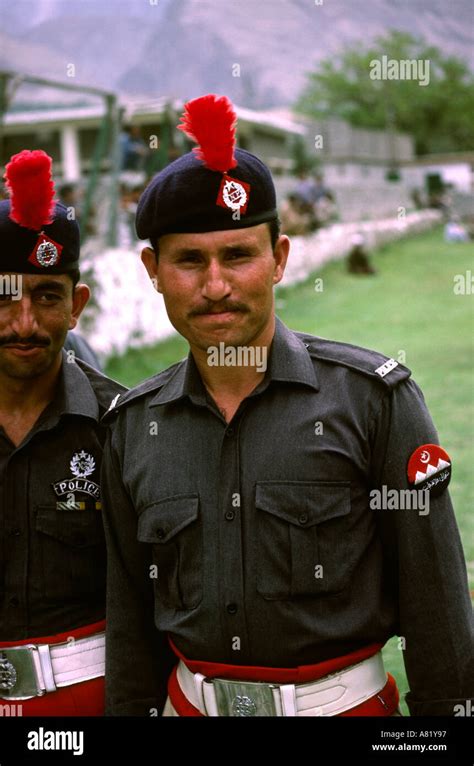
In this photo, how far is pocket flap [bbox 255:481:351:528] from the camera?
1.88 meters

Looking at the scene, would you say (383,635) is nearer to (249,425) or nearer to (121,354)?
(249,425)

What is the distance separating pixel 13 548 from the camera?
2.23 meters

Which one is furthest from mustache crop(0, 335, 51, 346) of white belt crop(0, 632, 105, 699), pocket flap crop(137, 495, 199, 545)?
white belt crop(0, 632, 105, 699)

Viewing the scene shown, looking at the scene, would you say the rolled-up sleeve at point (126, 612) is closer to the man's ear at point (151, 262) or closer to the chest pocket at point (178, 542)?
the chest pocket at point (178, 542)

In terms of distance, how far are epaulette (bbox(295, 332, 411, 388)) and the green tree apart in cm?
3283

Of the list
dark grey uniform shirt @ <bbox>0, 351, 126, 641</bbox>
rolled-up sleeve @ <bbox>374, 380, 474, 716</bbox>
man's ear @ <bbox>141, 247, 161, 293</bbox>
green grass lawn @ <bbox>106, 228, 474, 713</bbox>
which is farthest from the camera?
green grass lawn @ <bbox>106, 228, 474, 713</bbox>

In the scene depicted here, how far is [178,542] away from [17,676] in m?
0.60

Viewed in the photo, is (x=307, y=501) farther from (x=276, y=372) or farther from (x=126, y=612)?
(x=126, y=612)

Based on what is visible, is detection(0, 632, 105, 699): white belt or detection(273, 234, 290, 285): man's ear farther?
detection(0, 632, 105, 699): white belt

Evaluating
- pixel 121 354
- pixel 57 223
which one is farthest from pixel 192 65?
pixel 57 223

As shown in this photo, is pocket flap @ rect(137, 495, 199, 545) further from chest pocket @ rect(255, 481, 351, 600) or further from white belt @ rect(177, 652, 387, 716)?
white belt @ rect(177, 652, 387, 716)

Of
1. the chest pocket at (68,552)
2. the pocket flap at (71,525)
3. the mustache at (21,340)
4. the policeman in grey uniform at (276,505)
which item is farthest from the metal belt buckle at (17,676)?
the mustache at (21,340)

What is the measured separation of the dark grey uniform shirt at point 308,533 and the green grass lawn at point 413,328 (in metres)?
1.88

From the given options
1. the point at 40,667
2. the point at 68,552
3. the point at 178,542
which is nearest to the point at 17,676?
the point at 40,667
